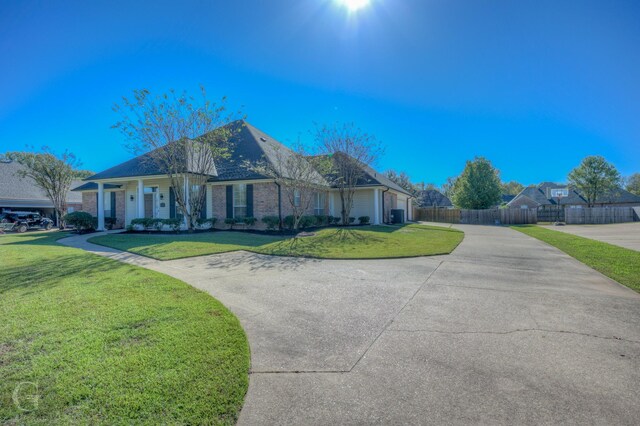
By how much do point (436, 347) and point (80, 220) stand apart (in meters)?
20.3

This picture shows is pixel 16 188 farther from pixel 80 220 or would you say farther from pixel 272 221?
pixel 272 221

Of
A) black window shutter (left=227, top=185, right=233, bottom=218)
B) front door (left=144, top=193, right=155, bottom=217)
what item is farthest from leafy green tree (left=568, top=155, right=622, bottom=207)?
front door (left=144, top=193, right=155, bottom=217)

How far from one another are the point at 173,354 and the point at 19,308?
3.10 meters

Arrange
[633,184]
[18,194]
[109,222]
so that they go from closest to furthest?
[109,222], [18,194], [633,184]

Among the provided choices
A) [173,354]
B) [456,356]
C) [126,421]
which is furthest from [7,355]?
[456,356]

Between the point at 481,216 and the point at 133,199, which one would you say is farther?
the point at 481,216

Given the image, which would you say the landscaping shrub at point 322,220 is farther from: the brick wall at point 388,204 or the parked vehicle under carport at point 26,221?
the parked vehicle under carport at point 26,221

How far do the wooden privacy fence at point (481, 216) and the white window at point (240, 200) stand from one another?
24.8 metres

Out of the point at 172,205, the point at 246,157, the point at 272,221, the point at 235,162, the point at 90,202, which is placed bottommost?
the point at 272,221

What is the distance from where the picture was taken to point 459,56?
42.7 feet

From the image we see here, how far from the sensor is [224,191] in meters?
17.5

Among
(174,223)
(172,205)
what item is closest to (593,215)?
(174,223)

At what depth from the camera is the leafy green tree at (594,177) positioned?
121 ft

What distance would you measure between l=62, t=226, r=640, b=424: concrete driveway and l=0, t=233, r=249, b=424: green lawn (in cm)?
29
